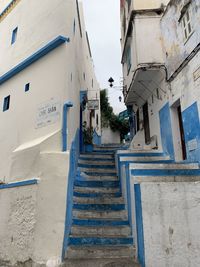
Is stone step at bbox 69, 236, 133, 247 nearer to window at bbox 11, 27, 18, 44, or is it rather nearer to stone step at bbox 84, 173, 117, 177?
stone step at bbox 84, 173, 117, 177

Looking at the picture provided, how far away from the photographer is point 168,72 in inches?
318

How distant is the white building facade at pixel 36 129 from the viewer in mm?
5117

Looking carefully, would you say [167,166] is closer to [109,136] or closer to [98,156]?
[98,156]

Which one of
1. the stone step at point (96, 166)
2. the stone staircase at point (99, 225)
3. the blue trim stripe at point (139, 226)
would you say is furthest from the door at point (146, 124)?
the blue trim stripe at point (139, 226)

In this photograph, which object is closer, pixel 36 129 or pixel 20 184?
pixel 20 184

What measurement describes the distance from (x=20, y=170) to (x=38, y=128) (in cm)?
136

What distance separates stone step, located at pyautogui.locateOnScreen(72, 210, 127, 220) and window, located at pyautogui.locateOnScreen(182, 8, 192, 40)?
5.58 meters

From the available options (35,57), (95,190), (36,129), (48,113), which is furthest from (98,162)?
(35,57)

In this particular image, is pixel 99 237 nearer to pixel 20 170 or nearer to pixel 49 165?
pixel 49 165

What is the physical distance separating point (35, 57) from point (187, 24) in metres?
5.02

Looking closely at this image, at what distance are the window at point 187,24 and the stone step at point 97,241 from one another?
6.04 m

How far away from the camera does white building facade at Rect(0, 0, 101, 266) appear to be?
201 inches

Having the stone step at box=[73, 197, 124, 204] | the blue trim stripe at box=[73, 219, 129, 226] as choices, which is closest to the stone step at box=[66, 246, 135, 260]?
the blue trim stripe at box=[73, 219, 129, 226]

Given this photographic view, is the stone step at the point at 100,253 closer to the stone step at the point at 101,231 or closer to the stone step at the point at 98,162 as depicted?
the stone step at the point at 101,231
